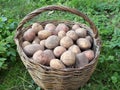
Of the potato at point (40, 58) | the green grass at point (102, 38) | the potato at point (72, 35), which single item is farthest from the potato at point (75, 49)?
the green grass at point (102, 38)

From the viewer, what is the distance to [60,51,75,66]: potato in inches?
80.6

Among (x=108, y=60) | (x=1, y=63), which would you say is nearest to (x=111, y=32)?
(x=108, y=60)

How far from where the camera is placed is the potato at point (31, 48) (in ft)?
7.11

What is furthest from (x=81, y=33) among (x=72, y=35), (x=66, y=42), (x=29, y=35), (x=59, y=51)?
(x=29, y=35)

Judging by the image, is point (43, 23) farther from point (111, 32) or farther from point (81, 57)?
point (111, 32)

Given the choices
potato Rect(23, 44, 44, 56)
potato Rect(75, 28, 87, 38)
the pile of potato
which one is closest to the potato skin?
the pile of potato

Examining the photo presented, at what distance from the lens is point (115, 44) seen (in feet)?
9.02

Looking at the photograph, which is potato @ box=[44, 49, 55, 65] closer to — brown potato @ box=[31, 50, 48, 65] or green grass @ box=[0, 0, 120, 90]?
brown potato @ box=[31, 50, 48, 65]

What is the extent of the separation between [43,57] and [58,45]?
0.23m

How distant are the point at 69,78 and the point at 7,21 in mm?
1301

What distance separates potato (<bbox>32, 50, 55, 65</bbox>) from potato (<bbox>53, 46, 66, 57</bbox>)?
35 mm

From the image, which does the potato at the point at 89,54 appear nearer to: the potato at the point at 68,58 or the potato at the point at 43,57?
the potato at the point at 68,58

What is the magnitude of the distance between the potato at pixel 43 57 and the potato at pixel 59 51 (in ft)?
0.11

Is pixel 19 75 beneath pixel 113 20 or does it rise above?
beneath
